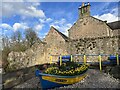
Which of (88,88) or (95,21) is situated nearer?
(88,88)

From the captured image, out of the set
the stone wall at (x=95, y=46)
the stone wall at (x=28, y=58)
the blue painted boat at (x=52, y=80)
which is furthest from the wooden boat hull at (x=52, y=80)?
the stone wall at (x=28, y=58)

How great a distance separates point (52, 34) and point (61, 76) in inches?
501

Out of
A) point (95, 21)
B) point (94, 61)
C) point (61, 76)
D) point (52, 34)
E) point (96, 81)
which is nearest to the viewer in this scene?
point (61, 76)

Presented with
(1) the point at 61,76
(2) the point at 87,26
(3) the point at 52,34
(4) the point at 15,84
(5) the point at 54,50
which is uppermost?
(2) the point at 87,26

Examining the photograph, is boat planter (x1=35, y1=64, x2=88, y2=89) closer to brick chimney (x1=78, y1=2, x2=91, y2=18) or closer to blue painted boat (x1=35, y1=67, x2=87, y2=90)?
blue painted boat (x1=35, y1=67, x2=87, y2=90)

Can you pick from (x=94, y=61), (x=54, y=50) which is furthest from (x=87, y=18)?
(x=94, y=61)

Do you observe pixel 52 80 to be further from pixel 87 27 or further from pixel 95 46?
pixel 87 27

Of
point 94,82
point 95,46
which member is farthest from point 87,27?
point 94,82

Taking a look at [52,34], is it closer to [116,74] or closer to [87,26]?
[87,26]

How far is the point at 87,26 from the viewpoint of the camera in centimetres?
2519

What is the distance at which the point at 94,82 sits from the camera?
918 cm

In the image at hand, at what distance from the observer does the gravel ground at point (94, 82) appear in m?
8.60

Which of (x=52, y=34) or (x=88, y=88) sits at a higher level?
(x=52, y=34)

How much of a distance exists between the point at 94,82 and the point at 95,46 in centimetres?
534
